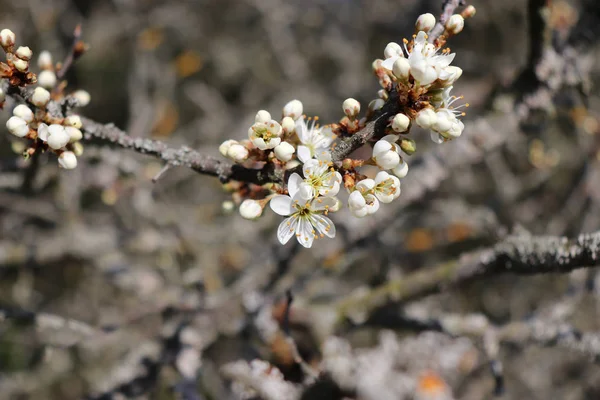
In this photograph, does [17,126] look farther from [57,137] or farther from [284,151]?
[284,151]

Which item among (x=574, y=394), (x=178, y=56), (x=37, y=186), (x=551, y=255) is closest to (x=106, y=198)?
(x=37, y=186)

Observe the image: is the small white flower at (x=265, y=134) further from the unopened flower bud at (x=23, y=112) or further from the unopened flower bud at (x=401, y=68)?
the unopened flower bud at (x=23, y=112)

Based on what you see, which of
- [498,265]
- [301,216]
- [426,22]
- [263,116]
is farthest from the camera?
[498,265]

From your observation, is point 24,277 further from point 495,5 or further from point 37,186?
point 495,5

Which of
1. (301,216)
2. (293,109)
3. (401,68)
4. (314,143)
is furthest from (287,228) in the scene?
(401,68)

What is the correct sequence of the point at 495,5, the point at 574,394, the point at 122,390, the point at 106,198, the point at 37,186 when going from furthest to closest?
the point at 495,5
the point at 574,394
the point at 106,198
the point at 37,186
the point at 122,390

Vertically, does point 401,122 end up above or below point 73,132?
below

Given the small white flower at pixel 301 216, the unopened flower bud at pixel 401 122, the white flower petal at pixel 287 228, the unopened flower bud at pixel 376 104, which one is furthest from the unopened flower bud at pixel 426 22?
the white flower petal at pixel 287 228
